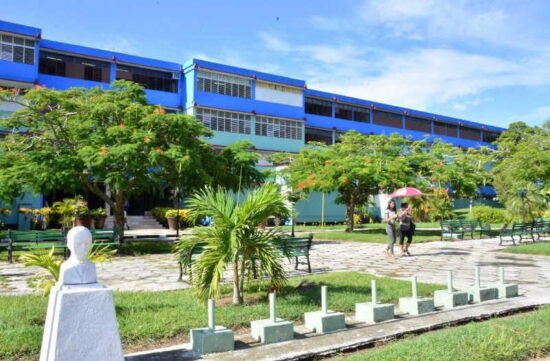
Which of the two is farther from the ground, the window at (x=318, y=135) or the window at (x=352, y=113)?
the window at (x=352, y=113)

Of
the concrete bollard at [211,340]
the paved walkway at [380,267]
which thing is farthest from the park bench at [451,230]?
the concrete bollard at [211,340]

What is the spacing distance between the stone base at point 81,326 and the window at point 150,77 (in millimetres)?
28081

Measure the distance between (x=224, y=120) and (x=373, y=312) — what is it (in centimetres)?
2778

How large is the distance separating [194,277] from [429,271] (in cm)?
656

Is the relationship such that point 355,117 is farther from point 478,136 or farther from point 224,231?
point 224,231

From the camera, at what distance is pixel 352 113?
144 ft

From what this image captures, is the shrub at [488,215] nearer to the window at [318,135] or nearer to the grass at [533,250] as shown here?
the window at [318,135]

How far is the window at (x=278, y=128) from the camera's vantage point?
3512cm

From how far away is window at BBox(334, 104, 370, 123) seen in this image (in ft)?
141

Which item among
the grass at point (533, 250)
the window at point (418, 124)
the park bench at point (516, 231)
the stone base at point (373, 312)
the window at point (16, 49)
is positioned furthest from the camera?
the window at point (418, 124)

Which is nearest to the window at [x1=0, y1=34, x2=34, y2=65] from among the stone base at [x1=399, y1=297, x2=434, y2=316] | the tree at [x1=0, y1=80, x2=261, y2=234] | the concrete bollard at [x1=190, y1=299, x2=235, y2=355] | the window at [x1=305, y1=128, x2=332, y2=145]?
the tree at [x1=0, y1=80, x2=261, y2=234]

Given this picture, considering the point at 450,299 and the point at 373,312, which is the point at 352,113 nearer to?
the point at 450,299

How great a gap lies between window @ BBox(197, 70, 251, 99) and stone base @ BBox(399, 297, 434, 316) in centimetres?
2701

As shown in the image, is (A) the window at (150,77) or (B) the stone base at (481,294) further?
(A) the window at (150,77)
